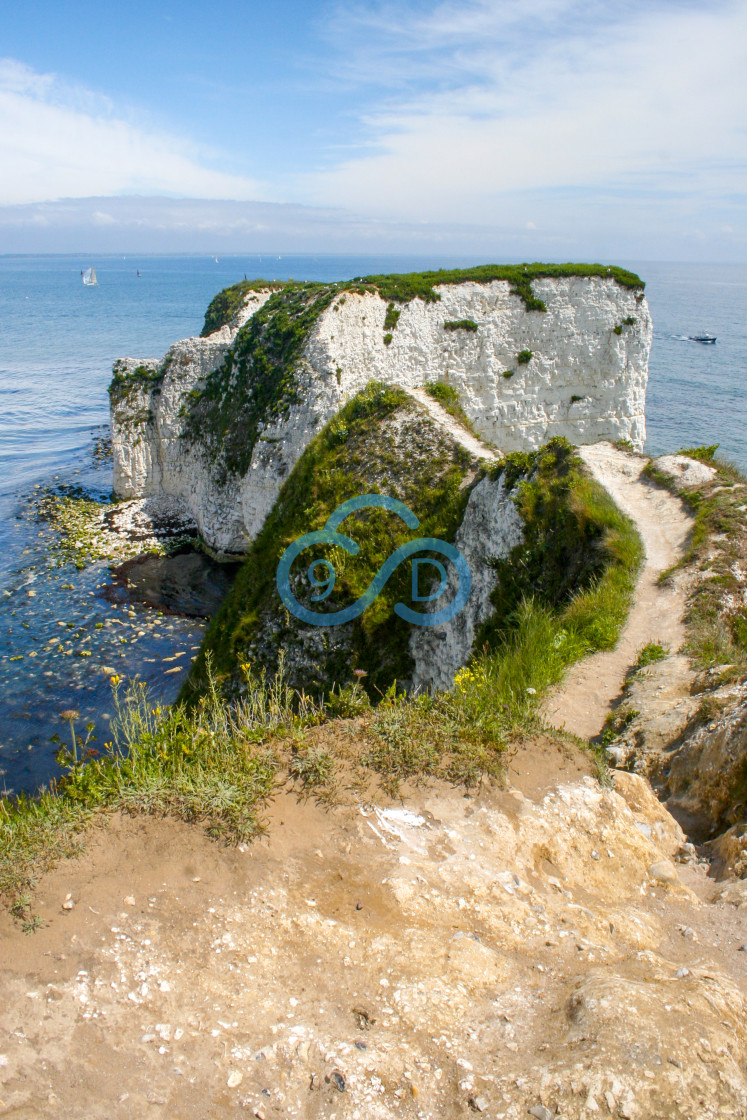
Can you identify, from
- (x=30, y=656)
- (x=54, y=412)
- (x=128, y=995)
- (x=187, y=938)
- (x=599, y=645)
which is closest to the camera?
(x=128, y=995)

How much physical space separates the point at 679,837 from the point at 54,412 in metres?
69.1

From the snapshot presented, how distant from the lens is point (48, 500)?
41.5 meters

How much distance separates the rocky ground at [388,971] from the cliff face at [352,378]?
22959 millimetres

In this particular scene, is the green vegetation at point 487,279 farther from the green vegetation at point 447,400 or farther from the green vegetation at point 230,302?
the green vegetation at point 230,302

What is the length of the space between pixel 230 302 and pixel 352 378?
2387 cm

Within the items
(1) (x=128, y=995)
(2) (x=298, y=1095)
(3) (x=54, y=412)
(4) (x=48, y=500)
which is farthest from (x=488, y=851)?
(3) (x=54, y=412)

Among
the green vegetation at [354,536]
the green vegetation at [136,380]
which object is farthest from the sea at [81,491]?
the green vegetation at [136,380]

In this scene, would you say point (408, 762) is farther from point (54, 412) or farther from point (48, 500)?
point (54, 412)

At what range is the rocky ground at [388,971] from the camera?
14.0 feet

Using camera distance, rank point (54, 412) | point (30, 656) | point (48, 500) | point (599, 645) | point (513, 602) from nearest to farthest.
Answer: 1. point (599, 645)
2. point (513, 602)
3. point (30, 656)
4. point (48, 500)
5. point (54, 412)

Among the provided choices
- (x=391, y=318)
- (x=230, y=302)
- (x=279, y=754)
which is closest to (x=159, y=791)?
(x=279, y=754)

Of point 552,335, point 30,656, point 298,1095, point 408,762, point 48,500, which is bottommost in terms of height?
point 30,656

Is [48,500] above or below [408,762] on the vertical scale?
below

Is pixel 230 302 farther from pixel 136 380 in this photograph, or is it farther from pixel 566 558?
pixel 566 558
